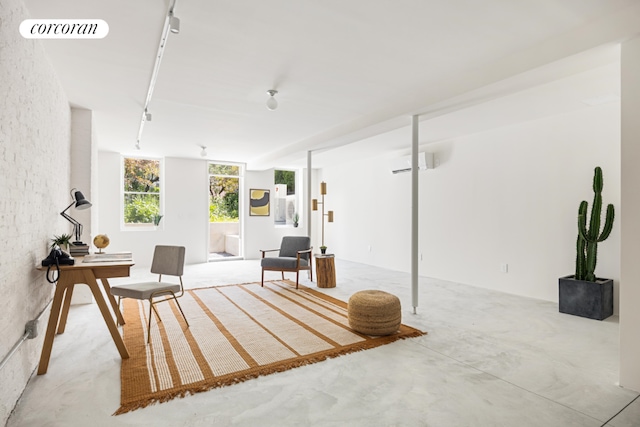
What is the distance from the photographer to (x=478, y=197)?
573 cm

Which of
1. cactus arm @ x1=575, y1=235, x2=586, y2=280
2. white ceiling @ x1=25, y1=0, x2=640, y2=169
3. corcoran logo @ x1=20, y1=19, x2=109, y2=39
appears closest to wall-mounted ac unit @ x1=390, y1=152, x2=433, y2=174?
white ceiling @ x1=25, y1=0, x2=640, y2=169

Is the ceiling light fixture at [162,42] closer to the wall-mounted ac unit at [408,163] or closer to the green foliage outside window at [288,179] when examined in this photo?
the wall-mounted ac unit at [408,163]

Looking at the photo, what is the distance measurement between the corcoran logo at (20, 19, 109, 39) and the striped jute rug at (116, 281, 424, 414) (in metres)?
2.42

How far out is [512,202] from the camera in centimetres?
526

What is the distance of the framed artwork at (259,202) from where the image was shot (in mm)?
9164

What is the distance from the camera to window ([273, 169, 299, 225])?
9.90 metres

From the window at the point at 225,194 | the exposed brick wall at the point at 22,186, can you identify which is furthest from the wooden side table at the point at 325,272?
the window at the point at 225,194

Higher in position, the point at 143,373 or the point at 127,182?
the point at 127,182

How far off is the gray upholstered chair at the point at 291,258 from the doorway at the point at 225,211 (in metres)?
3.29

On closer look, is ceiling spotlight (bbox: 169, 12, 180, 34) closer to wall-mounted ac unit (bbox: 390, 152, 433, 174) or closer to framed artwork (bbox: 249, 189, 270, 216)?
wall-mounted ac unit (bbox: 390, 152, 433, 174)

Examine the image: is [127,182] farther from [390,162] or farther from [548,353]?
[548,353]

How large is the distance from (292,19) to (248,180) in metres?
6.89

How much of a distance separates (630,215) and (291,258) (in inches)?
165

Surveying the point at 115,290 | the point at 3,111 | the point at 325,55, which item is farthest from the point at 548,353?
the point at 3,111
